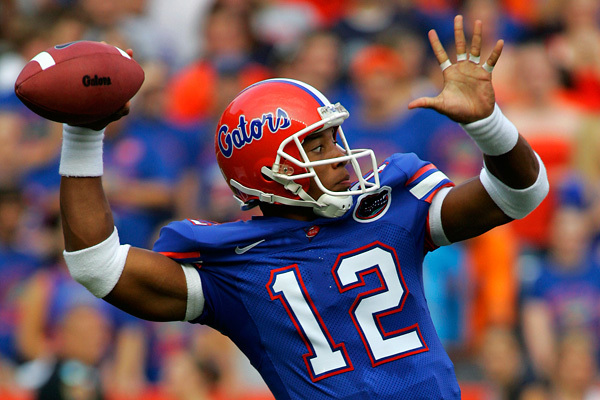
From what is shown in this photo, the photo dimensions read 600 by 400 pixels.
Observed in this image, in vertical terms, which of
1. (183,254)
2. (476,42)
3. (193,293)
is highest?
(476,42)

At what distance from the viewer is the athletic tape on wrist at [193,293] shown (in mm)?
2994

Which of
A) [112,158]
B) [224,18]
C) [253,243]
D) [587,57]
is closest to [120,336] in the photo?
[112,158]

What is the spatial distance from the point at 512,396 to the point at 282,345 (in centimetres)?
337

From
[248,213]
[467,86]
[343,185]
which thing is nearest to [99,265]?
[343,185]

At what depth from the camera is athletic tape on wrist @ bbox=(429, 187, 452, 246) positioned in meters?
3.07

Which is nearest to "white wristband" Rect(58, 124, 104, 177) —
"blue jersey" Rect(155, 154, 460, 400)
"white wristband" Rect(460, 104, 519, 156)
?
"blue jersey" Rect(155, 154, 460, 400)

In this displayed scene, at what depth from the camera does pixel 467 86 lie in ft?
9.45

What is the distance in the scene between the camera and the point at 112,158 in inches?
281

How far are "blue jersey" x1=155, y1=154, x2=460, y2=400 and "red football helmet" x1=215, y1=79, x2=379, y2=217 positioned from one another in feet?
0.32

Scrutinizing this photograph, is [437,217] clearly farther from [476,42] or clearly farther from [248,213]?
Result: [248,213]

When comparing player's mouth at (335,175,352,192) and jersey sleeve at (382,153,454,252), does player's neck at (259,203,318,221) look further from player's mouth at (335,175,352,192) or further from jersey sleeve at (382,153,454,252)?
jersey sleeve at (382,153,454,252)

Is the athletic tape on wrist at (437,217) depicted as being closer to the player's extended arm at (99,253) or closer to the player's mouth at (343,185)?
the player's mouth at (343,185)

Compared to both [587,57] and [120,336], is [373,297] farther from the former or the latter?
[587,57]

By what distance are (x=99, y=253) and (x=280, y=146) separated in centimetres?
65
